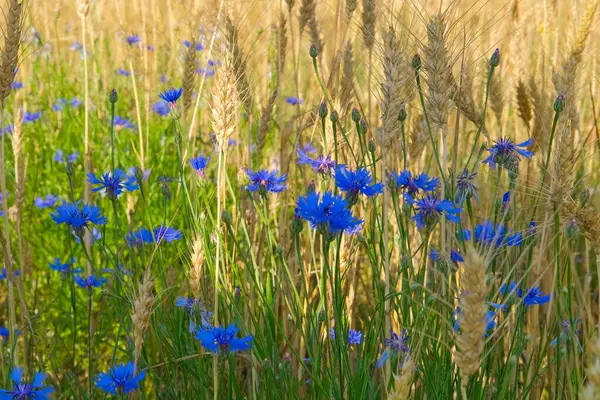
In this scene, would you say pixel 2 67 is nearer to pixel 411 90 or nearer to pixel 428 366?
pixel 411 90

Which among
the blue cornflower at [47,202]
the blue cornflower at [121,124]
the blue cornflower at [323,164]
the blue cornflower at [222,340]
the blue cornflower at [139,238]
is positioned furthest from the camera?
the blue cornflower at [121,124]

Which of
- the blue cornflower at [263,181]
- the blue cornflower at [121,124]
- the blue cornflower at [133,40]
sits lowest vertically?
the blue cornflower at [263,181]

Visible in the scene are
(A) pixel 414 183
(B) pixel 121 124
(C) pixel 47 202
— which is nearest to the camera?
(A) pixel 414 183

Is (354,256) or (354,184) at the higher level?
(354,256)

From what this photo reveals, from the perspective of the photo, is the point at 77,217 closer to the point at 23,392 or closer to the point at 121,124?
the point at 23,392

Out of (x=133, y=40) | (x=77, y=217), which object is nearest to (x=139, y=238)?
(x=77, y=217)

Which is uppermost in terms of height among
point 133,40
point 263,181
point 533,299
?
point 133,40

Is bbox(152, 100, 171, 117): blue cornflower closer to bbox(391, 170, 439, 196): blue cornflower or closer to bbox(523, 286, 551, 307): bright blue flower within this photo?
bbox(391, 170, 439, 196): blue cornflower

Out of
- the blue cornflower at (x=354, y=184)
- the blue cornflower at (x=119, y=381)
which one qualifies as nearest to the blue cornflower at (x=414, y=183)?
the blue cornflower at (x=354, y=184)

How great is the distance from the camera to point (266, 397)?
6.02 feet

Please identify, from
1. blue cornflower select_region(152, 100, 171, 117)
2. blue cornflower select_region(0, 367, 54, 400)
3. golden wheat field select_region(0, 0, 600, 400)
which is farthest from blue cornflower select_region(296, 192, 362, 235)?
blue cornflower select_region(152, 100, 171, 117)

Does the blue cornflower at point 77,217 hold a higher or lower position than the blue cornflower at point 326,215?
higher

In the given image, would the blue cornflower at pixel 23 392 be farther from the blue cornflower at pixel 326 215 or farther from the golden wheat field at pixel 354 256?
the blue cornflower at pixel 326 215

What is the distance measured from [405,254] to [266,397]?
1.64ft
